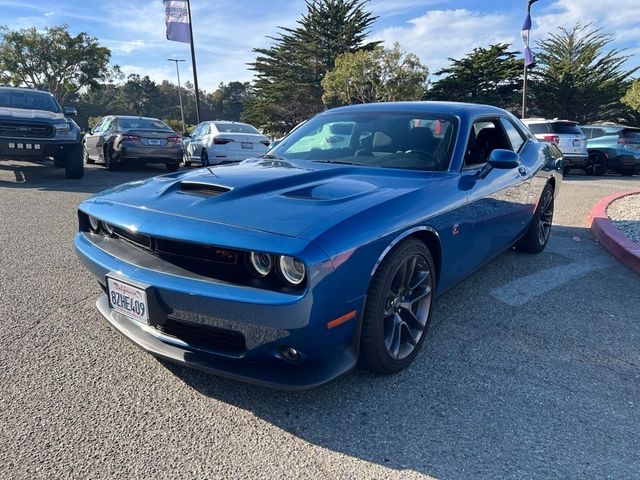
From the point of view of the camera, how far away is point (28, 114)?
355 inches

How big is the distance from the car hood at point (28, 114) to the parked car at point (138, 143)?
1614mm

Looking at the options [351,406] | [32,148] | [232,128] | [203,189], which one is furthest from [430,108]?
[232,128]

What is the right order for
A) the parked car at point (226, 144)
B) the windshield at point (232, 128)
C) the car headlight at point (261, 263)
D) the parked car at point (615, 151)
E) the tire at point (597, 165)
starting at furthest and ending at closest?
the tire at point (597, 165) → the parked car at point (615, 151) → the windshield at point (232, 128) → the parked car at point (226, 144) → the car headlight at point (261, 263)

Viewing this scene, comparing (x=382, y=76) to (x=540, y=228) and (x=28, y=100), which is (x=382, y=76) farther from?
(x=540, y=228)

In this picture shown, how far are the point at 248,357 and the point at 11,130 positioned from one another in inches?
349

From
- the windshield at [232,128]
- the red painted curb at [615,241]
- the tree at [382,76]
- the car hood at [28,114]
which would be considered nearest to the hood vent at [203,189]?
the red painted curb at [615,241]

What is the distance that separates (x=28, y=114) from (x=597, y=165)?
578 inches

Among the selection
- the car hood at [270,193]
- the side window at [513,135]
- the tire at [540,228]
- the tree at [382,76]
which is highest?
the tree at [382,76]

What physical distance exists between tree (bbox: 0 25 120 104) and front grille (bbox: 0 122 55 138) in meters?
37.2

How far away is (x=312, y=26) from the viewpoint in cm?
3969

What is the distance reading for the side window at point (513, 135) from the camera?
4293mm

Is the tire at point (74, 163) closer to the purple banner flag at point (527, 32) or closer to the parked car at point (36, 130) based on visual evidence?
the parked car at point (36, 130)

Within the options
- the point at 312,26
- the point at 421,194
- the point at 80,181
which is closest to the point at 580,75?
the point at 312,26

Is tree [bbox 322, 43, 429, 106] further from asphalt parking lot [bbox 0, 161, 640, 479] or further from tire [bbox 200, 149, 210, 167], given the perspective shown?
asphalt parking lot [bbox 0, 161, 640, 479]
